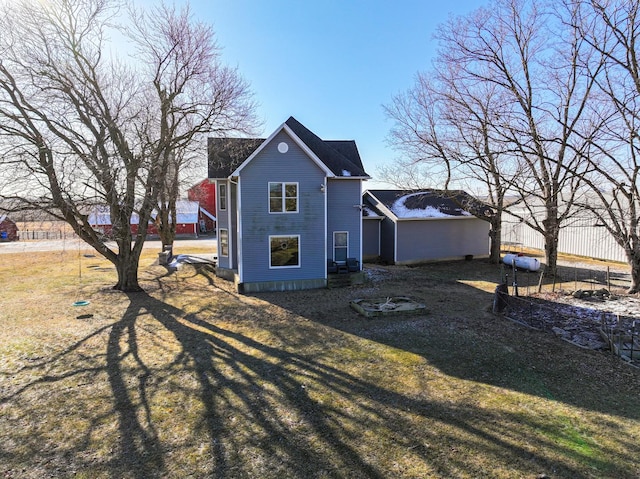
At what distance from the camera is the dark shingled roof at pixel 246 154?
16.0 metres

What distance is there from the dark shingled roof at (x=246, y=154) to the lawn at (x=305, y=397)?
7.03 meters

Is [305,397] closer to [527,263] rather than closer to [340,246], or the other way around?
[340,246]

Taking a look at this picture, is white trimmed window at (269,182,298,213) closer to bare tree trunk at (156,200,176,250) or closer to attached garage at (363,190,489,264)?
attached garage at (363,190,489,264)

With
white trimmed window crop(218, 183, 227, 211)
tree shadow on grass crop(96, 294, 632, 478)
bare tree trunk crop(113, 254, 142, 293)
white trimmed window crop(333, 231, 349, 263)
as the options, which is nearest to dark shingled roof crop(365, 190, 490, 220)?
white trimmed window crop(333, 231, 349, 263)

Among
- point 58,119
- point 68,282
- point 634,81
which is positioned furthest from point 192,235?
point 634,81

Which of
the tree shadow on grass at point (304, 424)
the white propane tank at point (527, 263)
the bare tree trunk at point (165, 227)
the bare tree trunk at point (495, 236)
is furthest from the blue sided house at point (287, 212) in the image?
the white propane tank at point (527, 263)

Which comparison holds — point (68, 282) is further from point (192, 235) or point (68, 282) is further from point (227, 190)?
point (192, 235)

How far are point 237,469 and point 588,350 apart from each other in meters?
8.05

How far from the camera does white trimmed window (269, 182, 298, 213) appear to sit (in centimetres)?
1451

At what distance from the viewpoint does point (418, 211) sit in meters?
21.7

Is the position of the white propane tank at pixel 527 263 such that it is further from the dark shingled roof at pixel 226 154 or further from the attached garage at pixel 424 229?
the dark shingled roof at pixel 226 154

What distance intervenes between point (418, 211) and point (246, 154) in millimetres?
10958

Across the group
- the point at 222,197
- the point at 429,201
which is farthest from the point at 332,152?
the point at 429,201

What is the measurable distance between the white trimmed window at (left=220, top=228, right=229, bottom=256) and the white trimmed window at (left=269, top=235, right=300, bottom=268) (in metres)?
3.19
